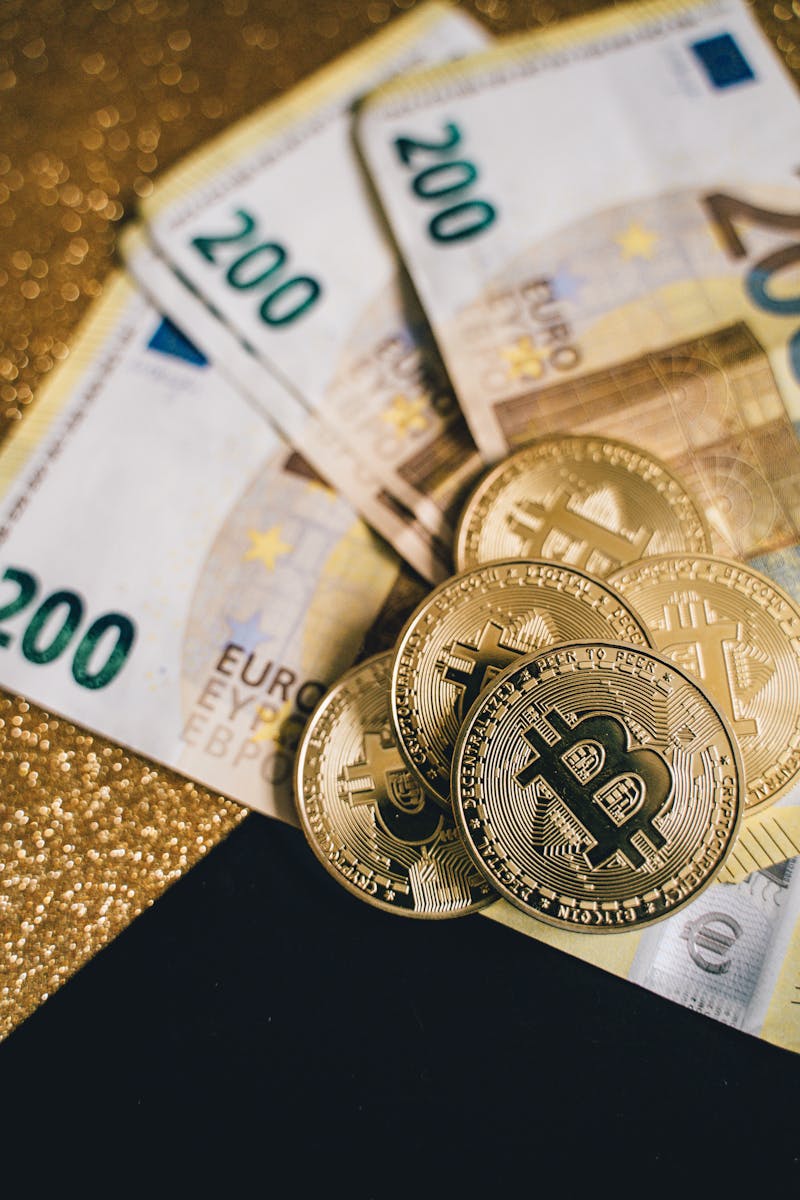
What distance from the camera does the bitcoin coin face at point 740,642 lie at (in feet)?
2.00

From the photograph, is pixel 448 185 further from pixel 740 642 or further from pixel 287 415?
pixel 740 642

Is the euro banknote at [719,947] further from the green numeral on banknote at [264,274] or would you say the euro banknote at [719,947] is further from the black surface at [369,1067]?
the green numeral on banknote at [264,274]

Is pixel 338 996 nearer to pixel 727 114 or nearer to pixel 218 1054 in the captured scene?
pixel 218 1054

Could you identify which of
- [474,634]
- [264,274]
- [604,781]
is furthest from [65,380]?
[604,781]

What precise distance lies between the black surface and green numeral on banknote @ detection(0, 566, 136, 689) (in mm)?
203

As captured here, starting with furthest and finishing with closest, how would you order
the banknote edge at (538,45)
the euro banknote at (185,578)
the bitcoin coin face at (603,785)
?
the banknote edge at (538,45)
the euro banknote at (185,578)
the bitcoin coin face at (603,785)

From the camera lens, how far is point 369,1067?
63 cm

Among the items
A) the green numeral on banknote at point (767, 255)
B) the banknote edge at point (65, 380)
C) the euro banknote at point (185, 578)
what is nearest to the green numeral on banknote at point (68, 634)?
the euro banknote at point (185, 578)

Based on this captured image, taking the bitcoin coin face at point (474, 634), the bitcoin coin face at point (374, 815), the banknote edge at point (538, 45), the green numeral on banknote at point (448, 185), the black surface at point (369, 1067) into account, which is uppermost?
the banknote edge at point (538, 45)

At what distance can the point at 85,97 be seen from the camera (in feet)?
2.81

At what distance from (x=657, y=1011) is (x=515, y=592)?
325 millimetres

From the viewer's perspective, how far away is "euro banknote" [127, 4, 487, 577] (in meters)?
0.73

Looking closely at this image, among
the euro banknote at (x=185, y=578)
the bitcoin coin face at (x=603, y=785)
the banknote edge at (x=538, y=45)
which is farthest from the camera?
the banknote edge at (x=538, y=45)

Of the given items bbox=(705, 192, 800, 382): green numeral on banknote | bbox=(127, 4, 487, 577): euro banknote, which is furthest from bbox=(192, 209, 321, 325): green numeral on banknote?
bbox=(705, 192, 800, 382): green numeral on banknote
